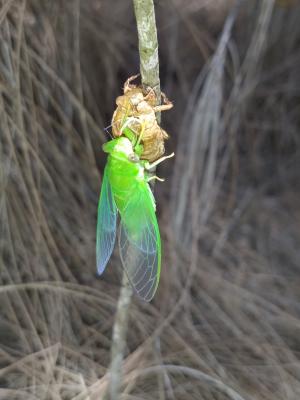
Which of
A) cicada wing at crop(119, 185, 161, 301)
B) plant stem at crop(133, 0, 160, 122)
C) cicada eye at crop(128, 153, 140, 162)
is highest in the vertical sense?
plant stem at crop(133, 0, 160, 122)

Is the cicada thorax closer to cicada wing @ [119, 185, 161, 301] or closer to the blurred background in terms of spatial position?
cicada wing @ [119, 185, 161, 301]

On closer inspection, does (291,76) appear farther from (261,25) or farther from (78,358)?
(78,358)

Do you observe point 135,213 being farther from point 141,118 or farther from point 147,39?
point 147,39

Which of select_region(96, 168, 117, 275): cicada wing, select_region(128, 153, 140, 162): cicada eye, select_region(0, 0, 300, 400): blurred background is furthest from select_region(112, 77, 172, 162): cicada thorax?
select_region(0, 0, 300, 400): blurred background

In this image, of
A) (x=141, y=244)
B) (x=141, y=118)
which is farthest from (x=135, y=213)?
(x=141, y=118)

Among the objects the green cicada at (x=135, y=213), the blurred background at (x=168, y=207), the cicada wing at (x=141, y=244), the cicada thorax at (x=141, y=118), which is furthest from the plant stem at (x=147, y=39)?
the blurred background at (x=168, y=207)

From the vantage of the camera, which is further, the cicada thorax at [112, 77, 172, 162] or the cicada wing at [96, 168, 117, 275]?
the cicada wing at [96, 168, 117, 275]
